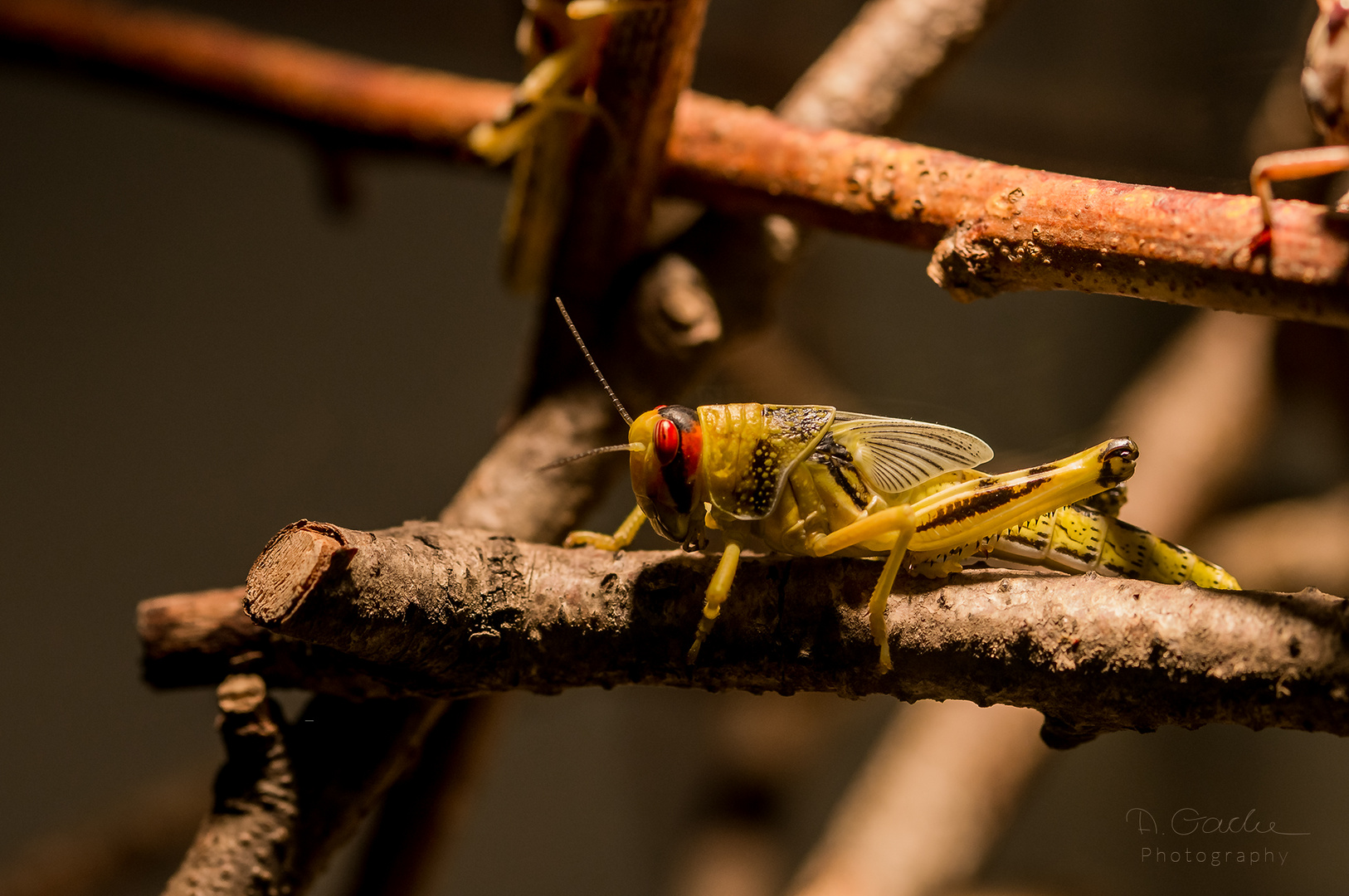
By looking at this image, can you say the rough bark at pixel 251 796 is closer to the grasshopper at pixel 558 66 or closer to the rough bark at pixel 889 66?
the grasshopper at pixel 558 66

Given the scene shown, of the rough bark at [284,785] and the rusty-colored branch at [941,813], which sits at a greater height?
the rusty-colored branch at [941,813]

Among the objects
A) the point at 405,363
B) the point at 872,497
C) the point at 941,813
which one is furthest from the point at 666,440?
the point at 941,813

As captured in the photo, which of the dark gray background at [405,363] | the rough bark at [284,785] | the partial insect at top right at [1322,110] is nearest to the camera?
the partial insect at top right at [1322,110]

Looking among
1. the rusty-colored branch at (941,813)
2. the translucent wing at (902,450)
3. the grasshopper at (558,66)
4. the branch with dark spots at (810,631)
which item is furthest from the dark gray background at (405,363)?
the grasshopper at (558,66)

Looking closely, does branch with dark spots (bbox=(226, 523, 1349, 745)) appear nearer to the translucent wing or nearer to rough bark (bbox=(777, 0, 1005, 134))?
the translucent wing

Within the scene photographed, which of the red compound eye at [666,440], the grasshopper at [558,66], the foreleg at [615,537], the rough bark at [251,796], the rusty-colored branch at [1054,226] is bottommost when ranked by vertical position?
the rough bark at [251,796]

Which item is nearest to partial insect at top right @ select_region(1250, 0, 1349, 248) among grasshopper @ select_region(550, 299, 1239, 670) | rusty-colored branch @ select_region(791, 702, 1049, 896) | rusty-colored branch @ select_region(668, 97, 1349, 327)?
rusty-colored branch @ select_region(668, 97, 1349, 327)

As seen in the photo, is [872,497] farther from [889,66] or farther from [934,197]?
[889,66]
